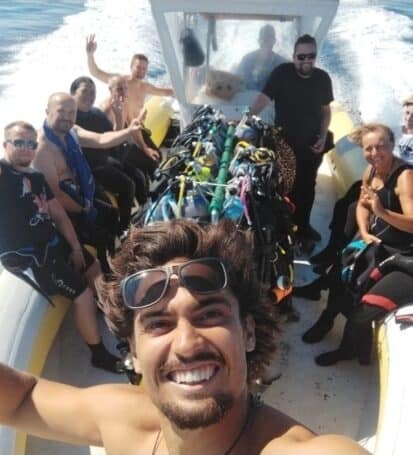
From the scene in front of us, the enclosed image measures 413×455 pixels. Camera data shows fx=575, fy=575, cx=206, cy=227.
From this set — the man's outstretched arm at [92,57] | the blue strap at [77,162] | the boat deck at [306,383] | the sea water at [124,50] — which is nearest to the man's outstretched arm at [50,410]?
the boat deck at [306,383]

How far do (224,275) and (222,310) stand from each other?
0.08 meters

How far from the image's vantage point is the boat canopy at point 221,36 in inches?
148

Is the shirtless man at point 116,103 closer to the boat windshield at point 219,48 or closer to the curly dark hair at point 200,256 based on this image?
the boat windshield at point 219,48

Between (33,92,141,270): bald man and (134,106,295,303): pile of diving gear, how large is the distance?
0.37 meters

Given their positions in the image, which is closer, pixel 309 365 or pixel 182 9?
pixel 309 365

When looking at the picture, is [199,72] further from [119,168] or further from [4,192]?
[4,192]

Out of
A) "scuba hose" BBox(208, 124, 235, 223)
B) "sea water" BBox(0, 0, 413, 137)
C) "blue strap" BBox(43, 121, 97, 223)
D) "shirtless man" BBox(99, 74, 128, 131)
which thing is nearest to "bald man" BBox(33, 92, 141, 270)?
"blue strap" BBox(43, 121, 97, 223)

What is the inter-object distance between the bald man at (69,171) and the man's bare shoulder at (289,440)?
1845mm

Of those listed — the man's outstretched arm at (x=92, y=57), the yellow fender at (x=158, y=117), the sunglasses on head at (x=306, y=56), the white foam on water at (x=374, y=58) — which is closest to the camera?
Answer: the sunglasses on head at (x=306, y=56)

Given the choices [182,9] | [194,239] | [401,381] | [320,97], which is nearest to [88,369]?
[401,381]

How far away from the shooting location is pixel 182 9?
149 inches

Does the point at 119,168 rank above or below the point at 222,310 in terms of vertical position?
below

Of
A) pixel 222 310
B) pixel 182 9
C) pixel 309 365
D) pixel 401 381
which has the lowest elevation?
pixel 309 365

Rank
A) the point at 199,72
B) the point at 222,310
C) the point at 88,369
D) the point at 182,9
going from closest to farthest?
the point at 222,310 < the point at 88,369 < the point at 182,9 < the point at 199,72
